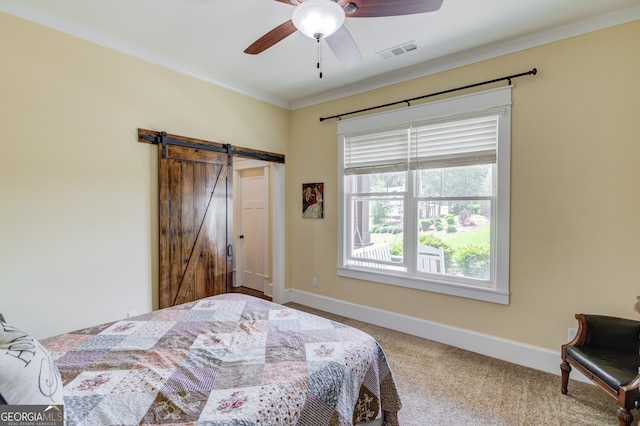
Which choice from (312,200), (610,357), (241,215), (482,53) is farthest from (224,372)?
(241,215)

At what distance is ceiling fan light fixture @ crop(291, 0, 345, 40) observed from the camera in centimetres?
163

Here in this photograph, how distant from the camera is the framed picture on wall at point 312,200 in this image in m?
4.27

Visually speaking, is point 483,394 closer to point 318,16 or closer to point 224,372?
point 224,372

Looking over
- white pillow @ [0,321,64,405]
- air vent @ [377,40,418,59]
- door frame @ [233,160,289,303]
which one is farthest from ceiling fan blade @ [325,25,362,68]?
door frame @ [233,160,289,303]

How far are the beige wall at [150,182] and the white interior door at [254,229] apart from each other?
6.54 ft

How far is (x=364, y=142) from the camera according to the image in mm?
3852

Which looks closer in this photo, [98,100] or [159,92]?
[98,100]

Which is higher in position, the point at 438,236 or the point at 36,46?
the point at 36,46

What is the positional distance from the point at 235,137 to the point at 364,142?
64.3 inches

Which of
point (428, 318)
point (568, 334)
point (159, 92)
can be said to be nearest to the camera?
point (568, 334)

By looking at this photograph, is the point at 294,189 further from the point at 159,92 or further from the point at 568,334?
the point at 568,334

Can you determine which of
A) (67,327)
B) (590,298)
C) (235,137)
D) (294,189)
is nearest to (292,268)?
(294,189)

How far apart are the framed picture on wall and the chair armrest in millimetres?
2894

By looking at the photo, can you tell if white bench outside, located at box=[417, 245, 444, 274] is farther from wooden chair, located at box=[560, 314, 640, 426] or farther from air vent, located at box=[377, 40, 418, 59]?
air vent, located at box=[377, 40, 418, 59]
